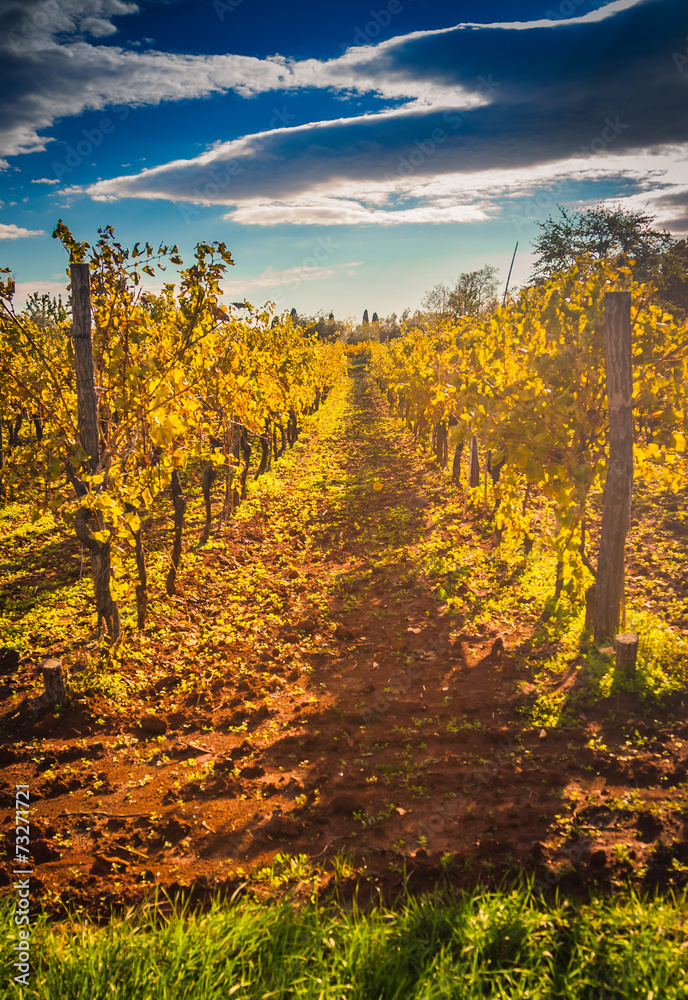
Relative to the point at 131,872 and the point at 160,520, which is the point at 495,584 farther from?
the point at 160,520

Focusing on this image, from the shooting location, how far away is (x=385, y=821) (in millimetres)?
3467

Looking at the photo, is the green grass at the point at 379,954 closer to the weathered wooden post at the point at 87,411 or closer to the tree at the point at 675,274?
the weathered wooden post at the point at 87,411

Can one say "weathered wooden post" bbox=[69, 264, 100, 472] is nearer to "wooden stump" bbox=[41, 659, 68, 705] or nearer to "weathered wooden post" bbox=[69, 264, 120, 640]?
"weathered wooden post" bbox=[69, 264, 120, 640]

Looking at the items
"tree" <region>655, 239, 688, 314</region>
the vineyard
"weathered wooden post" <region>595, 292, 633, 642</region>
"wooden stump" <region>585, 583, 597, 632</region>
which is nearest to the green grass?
the vineyard

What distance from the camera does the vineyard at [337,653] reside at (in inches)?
126

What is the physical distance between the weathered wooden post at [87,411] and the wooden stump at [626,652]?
17.1 ft

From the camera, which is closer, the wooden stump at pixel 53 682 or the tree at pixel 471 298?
the wooden stump at pixel 53 682

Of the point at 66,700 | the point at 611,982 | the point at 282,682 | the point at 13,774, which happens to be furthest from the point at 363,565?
the point at 611,982

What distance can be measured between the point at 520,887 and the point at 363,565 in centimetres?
594

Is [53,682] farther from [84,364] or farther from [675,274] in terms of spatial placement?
[675,274]

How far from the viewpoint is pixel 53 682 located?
15.2ft

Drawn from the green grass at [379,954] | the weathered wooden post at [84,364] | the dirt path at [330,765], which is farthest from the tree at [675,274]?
the green grass at [379,954]

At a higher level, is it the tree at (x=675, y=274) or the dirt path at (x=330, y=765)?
the tree at (x=675, y=274)

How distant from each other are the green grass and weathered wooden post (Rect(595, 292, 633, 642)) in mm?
3289
